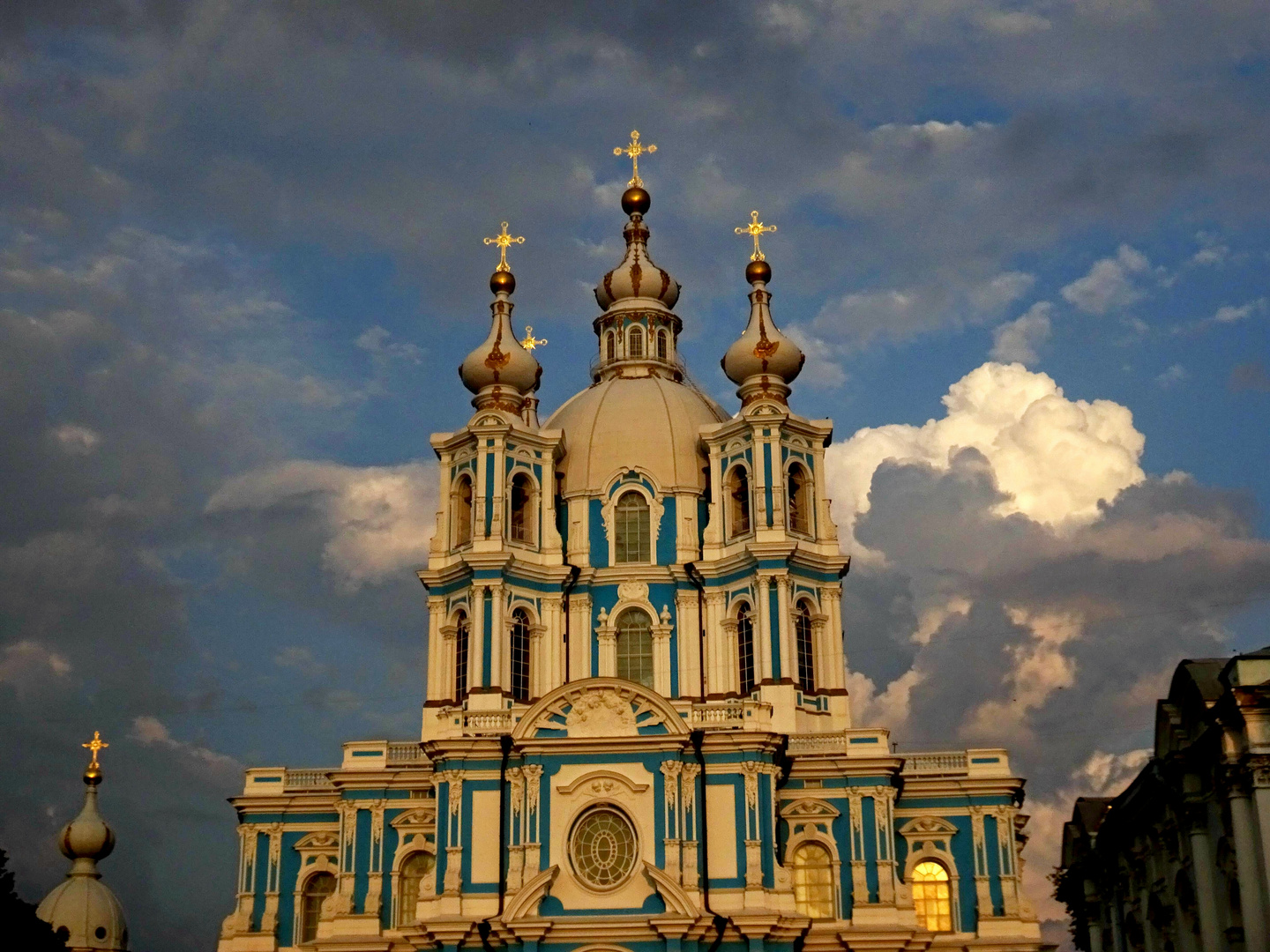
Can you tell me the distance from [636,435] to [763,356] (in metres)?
4.25

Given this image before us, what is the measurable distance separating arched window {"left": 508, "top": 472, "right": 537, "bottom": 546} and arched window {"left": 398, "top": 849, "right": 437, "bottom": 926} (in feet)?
Answer: 31.0

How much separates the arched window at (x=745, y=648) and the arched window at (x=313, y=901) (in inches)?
467

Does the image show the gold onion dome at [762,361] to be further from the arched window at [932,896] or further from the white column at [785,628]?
the arched window at [932,896]

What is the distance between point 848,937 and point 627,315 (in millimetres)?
21091

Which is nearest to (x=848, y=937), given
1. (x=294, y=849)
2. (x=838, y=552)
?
(x=838, y=552)

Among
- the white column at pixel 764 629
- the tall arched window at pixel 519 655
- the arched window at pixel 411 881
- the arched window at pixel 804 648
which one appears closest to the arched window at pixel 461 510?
the tall arched window at pixel 519 655

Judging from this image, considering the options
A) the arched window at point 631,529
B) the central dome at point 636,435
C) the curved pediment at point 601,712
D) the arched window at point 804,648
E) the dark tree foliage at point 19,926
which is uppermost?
the central dome at point 636,435

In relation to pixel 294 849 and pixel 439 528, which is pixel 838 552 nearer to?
pixel 439 528

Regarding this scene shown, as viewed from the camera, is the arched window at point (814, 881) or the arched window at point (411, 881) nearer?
the arched window at point (814, 881)

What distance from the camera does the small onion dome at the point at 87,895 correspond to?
5466cm

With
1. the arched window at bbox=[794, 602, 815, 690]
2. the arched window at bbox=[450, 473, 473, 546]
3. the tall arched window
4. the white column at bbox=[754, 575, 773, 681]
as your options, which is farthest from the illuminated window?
the arched window at bbox=[450, 473, 473, 546]

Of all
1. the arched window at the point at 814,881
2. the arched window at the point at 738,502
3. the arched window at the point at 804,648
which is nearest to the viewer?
the arched window at the point at 814,881

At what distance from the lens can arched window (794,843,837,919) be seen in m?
43.4

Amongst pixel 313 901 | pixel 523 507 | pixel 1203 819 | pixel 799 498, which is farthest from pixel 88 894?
pixel 1203 819
